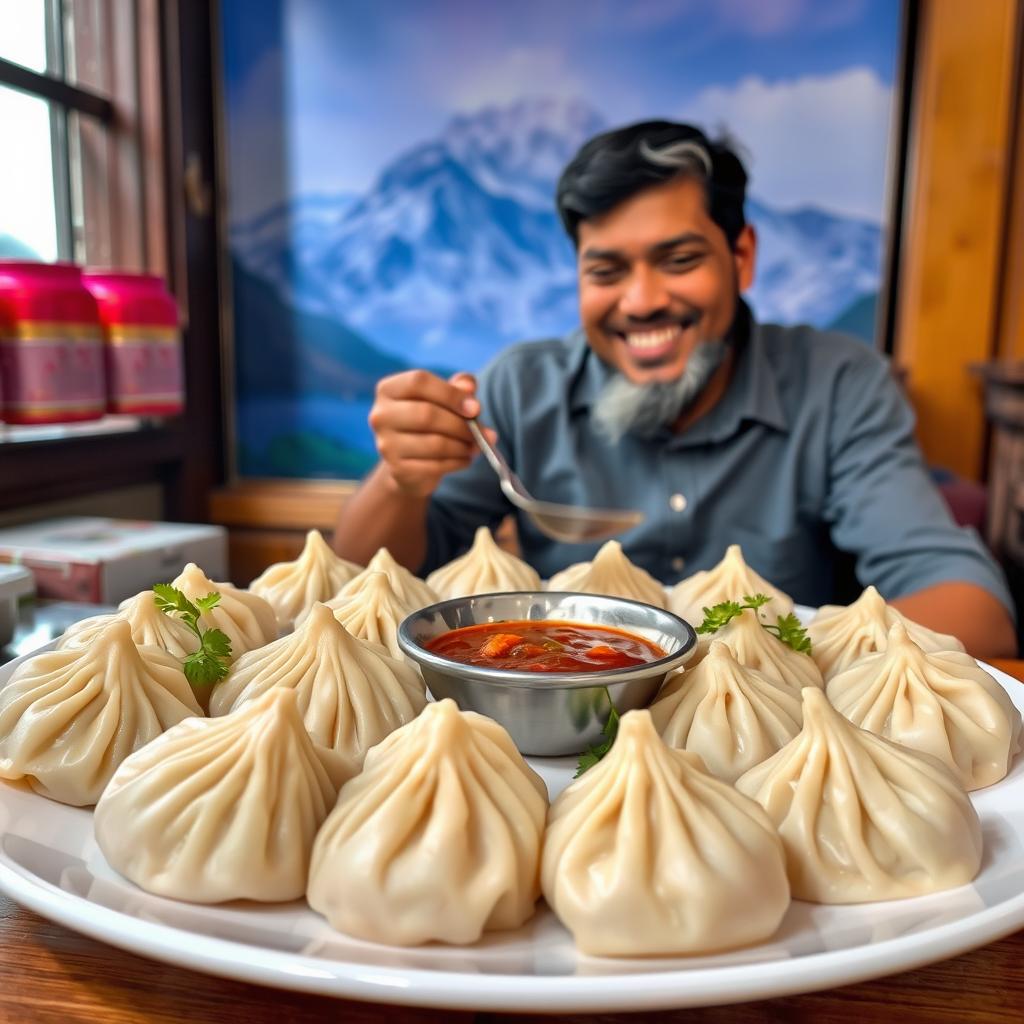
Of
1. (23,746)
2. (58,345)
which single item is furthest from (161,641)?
(58,345)

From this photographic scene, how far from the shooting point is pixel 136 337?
2752 mm

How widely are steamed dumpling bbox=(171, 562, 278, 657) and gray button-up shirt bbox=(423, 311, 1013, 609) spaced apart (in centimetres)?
116

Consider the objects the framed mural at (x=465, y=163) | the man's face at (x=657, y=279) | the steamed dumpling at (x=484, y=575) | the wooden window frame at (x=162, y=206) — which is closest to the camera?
the steamed dumpling at (x=484, y=575)

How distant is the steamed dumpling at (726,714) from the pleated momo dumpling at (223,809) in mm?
427

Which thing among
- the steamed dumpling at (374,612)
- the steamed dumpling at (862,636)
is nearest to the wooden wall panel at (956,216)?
the steamed dumpling at (862,636)

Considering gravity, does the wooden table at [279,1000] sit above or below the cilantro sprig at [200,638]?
below

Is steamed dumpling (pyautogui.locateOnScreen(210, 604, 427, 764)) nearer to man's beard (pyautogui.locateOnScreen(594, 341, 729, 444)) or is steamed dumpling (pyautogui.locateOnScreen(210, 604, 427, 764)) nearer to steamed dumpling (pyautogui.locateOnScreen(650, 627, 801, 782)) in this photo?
steamed dumpling (pyautogui.locateOnScreen(650, 627, 801, 782))

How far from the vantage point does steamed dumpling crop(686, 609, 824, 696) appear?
129 centimetres

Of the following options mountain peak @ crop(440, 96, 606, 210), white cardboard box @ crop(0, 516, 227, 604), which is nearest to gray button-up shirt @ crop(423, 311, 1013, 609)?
white cardboard box @ crop(0, 516, 227, 604)

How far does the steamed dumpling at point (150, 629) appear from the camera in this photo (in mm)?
1249

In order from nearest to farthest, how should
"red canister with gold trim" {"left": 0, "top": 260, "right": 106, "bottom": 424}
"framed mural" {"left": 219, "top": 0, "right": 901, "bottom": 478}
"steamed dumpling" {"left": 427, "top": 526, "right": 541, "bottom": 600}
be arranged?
"steamed dumpling" {"left": 427, "top": 526, "right": 541, "bottom": 600}, "red canister with gold trim" {"left": 0, "top": 260, "right": 106, "bottom": 424}, "framed mural" {"left": 219, "top": 0, "right": 901, "bottom": 478}

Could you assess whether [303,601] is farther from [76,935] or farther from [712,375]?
[712,375]

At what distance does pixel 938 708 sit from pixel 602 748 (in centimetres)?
43

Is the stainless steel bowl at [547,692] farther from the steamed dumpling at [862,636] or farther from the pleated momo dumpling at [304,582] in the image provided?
the pleated momo dumpling at [304,582]
